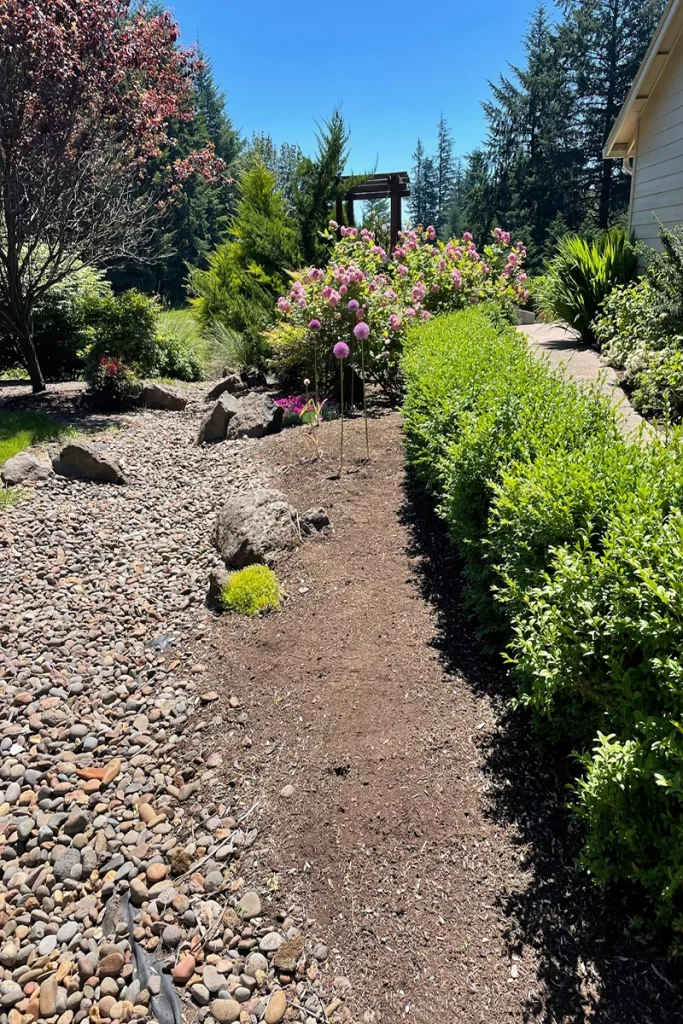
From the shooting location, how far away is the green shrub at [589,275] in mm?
8695

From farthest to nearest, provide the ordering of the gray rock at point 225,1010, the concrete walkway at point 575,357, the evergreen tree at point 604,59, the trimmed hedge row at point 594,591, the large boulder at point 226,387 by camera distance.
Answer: the evergreen tree at point 604,59, the large boulder at point 226,387, the concrete walkway at point 575,357, the gray rock at point 225,1010, the trimmed hedge row at point 594,591

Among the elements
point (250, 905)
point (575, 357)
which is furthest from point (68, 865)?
point (575, 357)

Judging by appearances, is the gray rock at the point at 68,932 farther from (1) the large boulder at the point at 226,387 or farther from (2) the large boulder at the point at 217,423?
(1) the large boulder at the point at 226,387

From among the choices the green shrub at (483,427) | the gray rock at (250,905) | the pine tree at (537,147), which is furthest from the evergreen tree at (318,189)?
the pine tree at (537,147)

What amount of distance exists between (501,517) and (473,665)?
2.44 ft

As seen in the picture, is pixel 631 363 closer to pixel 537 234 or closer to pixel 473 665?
pixel 473 665

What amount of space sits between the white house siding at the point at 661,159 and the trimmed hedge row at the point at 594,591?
6.27m

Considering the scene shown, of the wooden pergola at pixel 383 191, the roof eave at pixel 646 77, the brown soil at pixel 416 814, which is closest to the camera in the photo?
the brown soil at pixel 416 814

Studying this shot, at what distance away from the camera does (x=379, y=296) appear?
6918 millimetres

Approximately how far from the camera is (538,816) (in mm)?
2070

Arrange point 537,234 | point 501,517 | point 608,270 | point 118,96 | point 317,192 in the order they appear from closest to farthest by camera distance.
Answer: point 501,517, point 118,96, point 608,270, point 317,192, point 537,234

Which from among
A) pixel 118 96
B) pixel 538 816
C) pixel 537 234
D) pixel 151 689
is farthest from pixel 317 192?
pixel 537 234

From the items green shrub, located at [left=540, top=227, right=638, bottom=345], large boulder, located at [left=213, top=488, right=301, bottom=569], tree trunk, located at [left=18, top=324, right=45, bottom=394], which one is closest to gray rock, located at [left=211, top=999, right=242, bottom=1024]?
large boulder, located at [left=213, top=488, right=301, bottom=569]

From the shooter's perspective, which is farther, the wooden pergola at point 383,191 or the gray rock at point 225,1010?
the wooden pergola at point 383,191
